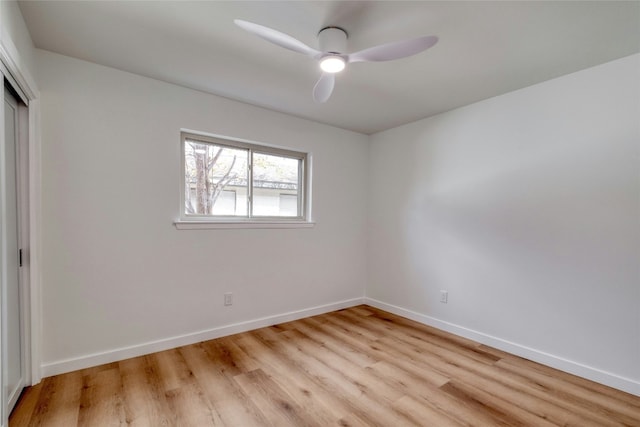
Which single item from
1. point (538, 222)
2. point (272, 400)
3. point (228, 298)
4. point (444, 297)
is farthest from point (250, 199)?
→ point (538, 222)

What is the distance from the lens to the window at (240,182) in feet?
9.16

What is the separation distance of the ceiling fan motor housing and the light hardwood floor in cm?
219

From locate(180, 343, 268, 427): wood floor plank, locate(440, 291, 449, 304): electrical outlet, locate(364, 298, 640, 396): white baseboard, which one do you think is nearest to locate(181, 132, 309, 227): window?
locate(180, 343, 268, 427): wood floor plank

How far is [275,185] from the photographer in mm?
3332

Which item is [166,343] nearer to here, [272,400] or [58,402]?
[58,402]

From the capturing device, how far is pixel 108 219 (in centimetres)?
229

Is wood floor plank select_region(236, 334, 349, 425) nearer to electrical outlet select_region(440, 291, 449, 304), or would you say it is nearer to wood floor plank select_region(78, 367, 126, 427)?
wood floor plank select_region(78, 367, 126, 427)

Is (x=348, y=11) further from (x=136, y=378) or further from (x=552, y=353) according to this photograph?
(x=552, y=353)

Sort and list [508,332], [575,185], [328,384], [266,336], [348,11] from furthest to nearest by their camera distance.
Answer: [266,336]
[508,332]
[575,185]
[328,384]
[348,11]

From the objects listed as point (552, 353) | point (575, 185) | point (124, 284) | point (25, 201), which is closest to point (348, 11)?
point (575, 185)

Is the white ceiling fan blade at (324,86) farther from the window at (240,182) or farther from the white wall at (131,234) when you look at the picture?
the window at (240,182)

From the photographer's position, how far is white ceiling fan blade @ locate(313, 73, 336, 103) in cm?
192

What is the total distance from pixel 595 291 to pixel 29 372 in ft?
13.2

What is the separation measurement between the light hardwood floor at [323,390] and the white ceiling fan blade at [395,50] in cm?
210
